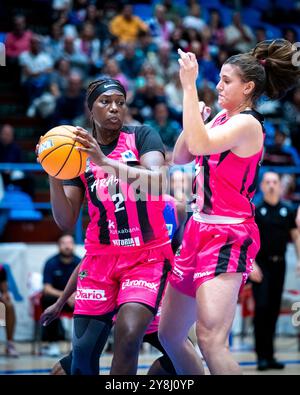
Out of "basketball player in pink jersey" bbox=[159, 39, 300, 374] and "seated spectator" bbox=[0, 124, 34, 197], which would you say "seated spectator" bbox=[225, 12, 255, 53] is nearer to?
"seated spectator" bbox=[0, 124, 34, 197]

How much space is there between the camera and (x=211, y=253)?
16.7 ft

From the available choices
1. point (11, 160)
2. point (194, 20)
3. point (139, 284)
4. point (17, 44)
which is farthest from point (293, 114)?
point (139, 284)

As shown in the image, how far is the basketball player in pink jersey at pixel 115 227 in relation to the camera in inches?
213

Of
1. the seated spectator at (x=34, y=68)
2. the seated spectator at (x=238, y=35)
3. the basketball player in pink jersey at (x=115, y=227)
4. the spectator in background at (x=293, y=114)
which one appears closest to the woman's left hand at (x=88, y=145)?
the basketball player in pink jersey at (x=115, y=227)

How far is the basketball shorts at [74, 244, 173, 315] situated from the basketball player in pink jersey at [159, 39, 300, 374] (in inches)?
5.8

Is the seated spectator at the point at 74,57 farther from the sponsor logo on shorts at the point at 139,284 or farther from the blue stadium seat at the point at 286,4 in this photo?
the sponsor logo on shorts at the point at 139,284

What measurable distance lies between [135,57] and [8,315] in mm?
6067

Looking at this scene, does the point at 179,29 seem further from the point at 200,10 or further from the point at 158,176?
A: the point at 158,176

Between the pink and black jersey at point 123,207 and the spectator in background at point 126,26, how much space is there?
414 inches

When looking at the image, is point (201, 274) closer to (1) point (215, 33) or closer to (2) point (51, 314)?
(2) point (51, 314)

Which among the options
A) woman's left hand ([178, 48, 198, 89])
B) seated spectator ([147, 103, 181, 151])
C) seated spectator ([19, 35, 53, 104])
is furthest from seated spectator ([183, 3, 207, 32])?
woman's left hand ([178, 48, 198, 89])

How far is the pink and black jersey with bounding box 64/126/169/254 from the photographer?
5559 mm
